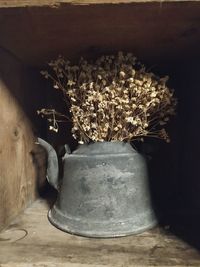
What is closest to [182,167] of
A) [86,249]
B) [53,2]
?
[86,249]

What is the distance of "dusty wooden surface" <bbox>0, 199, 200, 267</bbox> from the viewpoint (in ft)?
1.96

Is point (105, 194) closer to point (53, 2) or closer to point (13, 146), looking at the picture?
point (13, 146)

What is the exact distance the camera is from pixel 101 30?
682 mm

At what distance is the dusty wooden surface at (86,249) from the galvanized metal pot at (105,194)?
0.9 inches

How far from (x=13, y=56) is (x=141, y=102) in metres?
0.32

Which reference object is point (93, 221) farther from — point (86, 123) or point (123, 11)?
point (123, 11)

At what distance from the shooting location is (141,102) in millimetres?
793

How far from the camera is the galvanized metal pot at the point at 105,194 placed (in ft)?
2.41

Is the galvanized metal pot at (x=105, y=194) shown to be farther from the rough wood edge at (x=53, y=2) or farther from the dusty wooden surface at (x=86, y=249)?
the rough wood edge at (x=53, y=2)

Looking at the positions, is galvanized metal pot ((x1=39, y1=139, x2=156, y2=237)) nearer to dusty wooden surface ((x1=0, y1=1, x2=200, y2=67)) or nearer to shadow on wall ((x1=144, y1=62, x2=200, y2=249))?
shadow on wall ((x1=144, y1=62, x2=200, y2=249))

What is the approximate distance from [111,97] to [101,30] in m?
0.15

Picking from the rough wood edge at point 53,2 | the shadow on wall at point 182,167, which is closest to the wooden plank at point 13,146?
the rough wood edge at point 53,2

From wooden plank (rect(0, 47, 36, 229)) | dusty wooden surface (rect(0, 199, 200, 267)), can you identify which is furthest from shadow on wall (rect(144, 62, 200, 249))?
wooden plank (rect(0, 47, 36, 229))

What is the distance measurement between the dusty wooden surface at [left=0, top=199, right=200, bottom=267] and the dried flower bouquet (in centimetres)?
22
